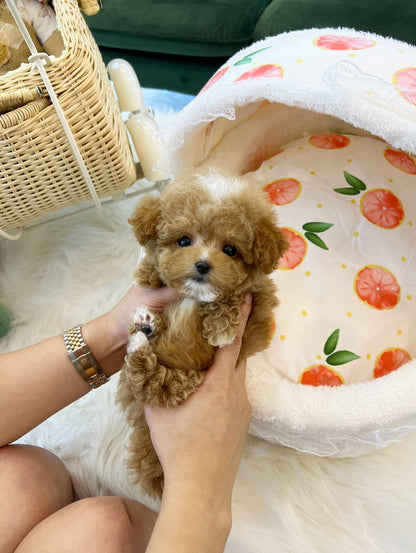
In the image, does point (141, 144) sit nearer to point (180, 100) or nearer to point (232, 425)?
point (180, 100)

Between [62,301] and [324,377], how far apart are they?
3.11 ft

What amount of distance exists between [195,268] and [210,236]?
77 mm

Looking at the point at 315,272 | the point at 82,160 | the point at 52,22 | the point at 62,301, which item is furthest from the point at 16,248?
the point at 315,272

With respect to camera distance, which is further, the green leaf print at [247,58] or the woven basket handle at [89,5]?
the woven basket handle at [89,5]

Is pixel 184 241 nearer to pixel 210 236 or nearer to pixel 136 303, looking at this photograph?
pixel 210 236

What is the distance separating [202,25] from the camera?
183 cm

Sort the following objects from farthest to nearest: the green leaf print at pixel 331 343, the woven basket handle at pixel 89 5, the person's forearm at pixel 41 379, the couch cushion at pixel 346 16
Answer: the couch cushion at pixel 346 16, the woven basket handle at pixel 89 5, the green leaf print at pixel 331 343, the person's forearm at pixel 41 379

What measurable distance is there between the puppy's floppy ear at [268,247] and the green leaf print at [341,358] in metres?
0.41

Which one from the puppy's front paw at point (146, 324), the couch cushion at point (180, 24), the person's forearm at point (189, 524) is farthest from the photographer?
the couch cushion at point (180, 24)

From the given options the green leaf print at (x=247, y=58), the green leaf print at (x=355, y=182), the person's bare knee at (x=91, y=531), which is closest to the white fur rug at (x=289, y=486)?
the person's bare knee at (x=91, y=531)

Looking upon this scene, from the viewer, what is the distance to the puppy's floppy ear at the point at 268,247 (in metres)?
0.73

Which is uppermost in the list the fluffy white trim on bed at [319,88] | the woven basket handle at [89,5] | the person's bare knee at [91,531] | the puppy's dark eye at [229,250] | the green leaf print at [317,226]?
the woven basket handle at [89,5]

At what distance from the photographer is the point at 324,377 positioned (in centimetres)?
102

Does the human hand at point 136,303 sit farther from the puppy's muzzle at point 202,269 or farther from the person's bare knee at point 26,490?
the person's bare knee at point 26,490
